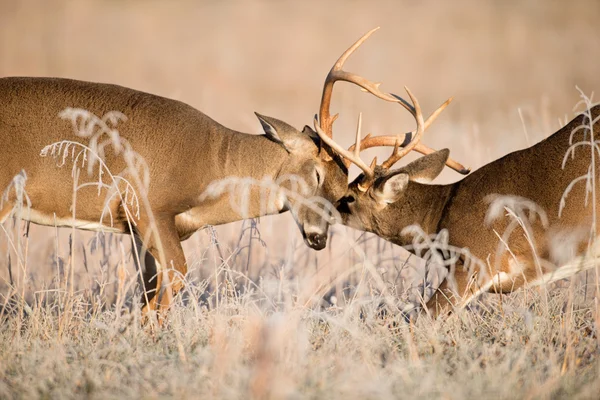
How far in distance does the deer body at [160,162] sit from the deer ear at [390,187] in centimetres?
36

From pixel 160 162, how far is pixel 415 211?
7.37 feet

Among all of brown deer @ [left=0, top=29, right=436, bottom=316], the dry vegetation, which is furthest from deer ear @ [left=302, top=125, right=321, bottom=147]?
the dry vegetation

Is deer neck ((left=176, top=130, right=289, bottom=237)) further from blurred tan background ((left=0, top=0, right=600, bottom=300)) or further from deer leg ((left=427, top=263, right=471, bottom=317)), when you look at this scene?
blurred tan background ((left=0, top=0, right=600, bottom=300))

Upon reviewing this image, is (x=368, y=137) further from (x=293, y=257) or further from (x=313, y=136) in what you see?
(x=293, y=257)

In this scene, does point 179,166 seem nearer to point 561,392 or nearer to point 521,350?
point 521,350

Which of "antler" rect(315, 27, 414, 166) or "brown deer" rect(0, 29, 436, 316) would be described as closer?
"brown deer" rect(0, 29, 436, 316)

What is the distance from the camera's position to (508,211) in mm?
6621

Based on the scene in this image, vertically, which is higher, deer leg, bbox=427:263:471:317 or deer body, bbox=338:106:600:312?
deer body, bbox=338:106:600:312

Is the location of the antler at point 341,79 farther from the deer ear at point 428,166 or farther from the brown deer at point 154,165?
the deer ear at point 428,166

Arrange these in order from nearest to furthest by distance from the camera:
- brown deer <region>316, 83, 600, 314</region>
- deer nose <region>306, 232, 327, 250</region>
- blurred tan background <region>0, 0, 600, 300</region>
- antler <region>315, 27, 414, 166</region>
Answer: brown deer <region>316, 83, 600, 314</region>
antler <region>315, 27, 414, 166</region>
deer nose <region>306, 232, 327, 250</region>
blurred tan background <region>0, 0, 600, 300</region>

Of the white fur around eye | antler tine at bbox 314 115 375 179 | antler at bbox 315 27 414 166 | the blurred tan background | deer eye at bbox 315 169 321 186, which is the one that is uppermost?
the blurred tan background

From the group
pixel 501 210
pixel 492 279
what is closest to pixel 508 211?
pixel 501 210

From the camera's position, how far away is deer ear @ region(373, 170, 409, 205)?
24.0 ft

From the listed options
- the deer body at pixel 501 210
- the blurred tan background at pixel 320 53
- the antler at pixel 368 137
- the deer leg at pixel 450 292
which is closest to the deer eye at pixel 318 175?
the antler at pixel 368 137
